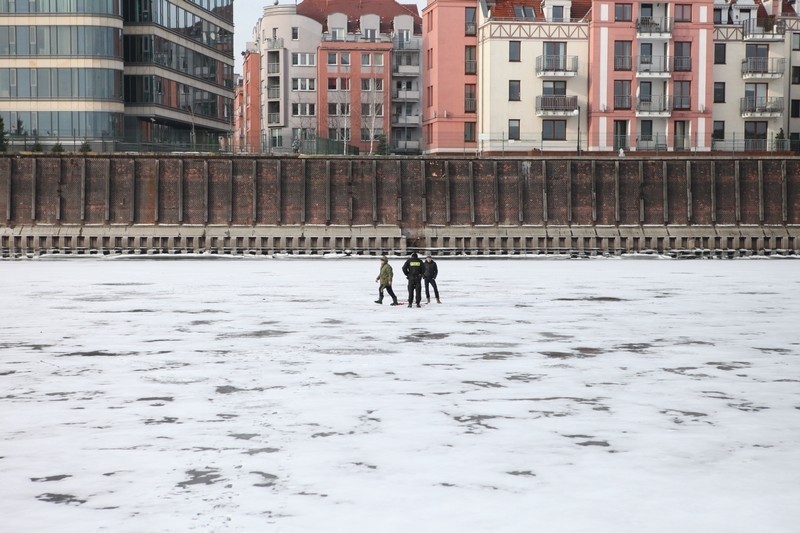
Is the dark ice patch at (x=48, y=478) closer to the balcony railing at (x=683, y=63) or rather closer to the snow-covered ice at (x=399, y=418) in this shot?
the snow-covered ice at (x=399, y=418)

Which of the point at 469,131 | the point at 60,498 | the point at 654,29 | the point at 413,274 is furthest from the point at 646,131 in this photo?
the point at 60,498

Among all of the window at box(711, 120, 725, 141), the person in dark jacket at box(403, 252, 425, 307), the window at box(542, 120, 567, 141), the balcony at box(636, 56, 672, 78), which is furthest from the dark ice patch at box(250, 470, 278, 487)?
the window at box(711, 120, 725, 141)

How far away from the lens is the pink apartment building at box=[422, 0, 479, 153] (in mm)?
70750

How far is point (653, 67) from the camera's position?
2544 inches

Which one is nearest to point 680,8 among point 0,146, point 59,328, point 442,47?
point 442,47

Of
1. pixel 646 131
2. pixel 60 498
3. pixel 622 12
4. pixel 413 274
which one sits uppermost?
pixel 622 12

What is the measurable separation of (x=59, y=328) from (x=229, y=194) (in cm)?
3496

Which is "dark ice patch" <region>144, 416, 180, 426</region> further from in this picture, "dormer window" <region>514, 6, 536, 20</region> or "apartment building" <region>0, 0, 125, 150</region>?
"dormer window" <region>514, 6, 536, 20</region>

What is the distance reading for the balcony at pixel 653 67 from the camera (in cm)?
6438

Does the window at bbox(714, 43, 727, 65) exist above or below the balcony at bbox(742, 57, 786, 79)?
A: above

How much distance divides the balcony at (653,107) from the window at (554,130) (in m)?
4.81

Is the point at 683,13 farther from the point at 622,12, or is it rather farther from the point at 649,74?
the point at 649,74

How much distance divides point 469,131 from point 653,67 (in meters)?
13.7

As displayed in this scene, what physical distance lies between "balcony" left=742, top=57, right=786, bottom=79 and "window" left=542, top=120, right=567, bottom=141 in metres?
12.9
